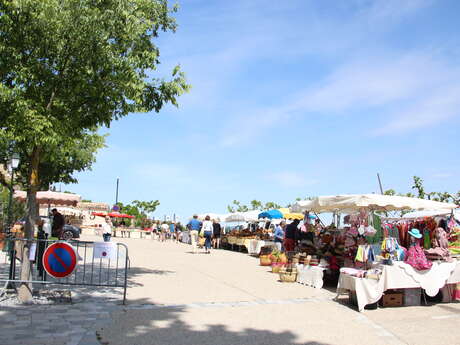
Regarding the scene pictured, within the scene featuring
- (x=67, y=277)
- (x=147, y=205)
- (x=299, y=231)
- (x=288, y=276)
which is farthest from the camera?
(x=147, y=205)

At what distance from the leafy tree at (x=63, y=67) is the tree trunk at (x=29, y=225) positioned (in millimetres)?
16

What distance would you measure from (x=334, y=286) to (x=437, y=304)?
102 inches

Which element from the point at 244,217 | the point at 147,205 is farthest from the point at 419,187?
the point at 147,205

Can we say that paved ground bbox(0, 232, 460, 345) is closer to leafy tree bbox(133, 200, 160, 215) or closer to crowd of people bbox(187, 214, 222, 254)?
crowd of people bbox(187, 214, 222, 254)

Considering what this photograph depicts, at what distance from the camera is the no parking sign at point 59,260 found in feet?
24.6

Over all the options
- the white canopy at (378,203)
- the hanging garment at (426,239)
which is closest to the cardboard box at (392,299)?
the hanging garment at (426,239)

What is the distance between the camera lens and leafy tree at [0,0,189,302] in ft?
24.4

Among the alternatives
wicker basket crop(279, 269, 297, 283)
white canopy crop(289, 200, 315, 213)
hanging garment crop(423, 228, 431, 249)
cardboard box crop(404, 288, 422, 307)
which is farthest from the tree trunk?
hanging garment crop(423, 228, 431, 249)

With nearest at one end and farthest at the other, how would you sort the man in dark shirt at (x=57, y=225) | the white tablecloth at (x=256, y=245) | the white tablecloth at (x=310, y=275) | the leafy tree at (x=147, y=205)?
the white tablecloth at (x=310, y=275) < the man in dark shirt at (x=57, y=225) < the white tablecloth at (x=256, y=245) < the leafy tree at (x=147, y=205)

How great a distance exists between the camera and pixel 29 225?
7938 millimetres

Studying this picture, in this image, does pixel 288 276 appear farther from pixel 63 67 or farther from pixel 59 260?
pixel 63 67

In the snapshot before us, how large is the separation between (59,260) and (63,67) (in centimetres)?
336

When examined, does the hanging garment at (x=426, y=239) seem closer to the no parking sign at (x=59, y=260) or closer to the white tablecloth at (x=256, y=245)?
the no parking sign at (x=59, y=260)

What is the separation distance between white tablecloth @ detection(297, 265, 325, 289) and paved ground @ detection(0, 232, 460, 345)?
844mm
